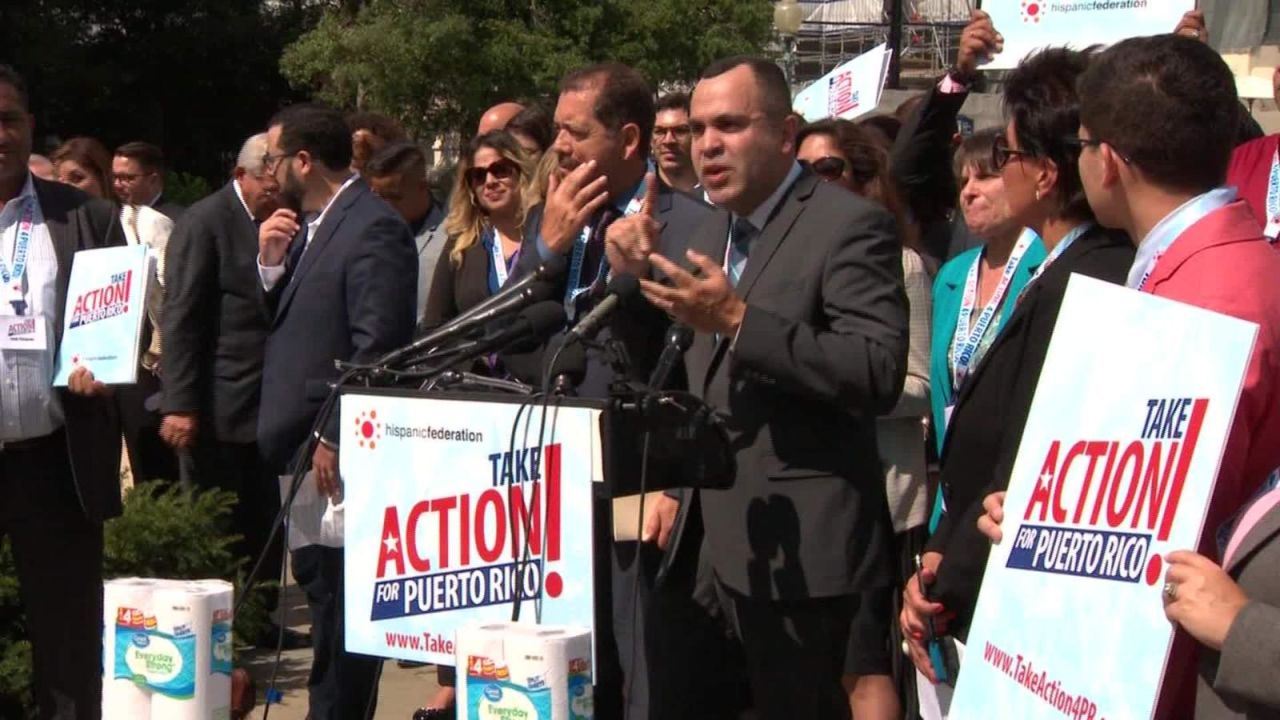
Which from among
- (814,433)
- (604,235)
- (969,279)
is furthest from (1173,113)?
(969,279)

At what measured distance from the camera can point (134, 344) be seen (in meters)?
5.65

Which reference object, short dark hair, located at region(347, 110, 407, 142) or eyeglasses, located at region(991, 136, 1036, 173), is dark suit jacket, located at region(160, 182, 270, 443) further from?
eyeglasses, located at region(991, 136, 1036, 173)

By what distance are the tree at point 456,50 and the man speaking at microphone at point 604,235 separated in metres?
29.5

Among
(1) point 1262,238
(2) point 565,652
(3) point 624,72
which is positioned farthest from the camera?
(3) point 624,72

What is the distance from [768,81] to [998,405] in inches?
45.6

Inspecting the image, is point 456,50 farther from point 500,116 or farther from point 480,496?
point 480,496

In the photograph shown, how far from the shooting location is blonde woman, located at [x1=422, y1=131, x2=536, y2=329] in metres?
6.52

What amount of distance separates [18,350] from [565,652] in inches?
108

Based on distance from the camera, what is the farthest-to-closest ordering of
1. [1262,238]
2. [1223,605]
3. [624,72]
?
[624,72] < [1262,238] < [1223,605]

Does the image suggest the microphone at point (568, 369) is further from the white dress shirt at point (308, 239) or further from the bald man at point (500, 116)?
the bald man at point (500, 116)

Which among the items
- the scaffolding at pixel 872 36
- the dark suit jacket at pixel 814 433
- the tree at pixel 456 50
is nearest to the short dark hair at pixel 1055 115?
the dark suit jacket at pixel 814 433

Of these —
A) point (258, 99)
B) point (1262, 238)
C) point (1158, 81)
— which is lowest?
point (258, 99)

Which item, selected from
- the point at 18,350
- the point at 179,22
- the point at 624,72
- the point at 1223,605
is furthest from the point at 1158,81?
the point at 179,22

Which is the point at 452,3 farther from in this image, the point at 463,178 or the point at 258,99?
the point at 463,178
